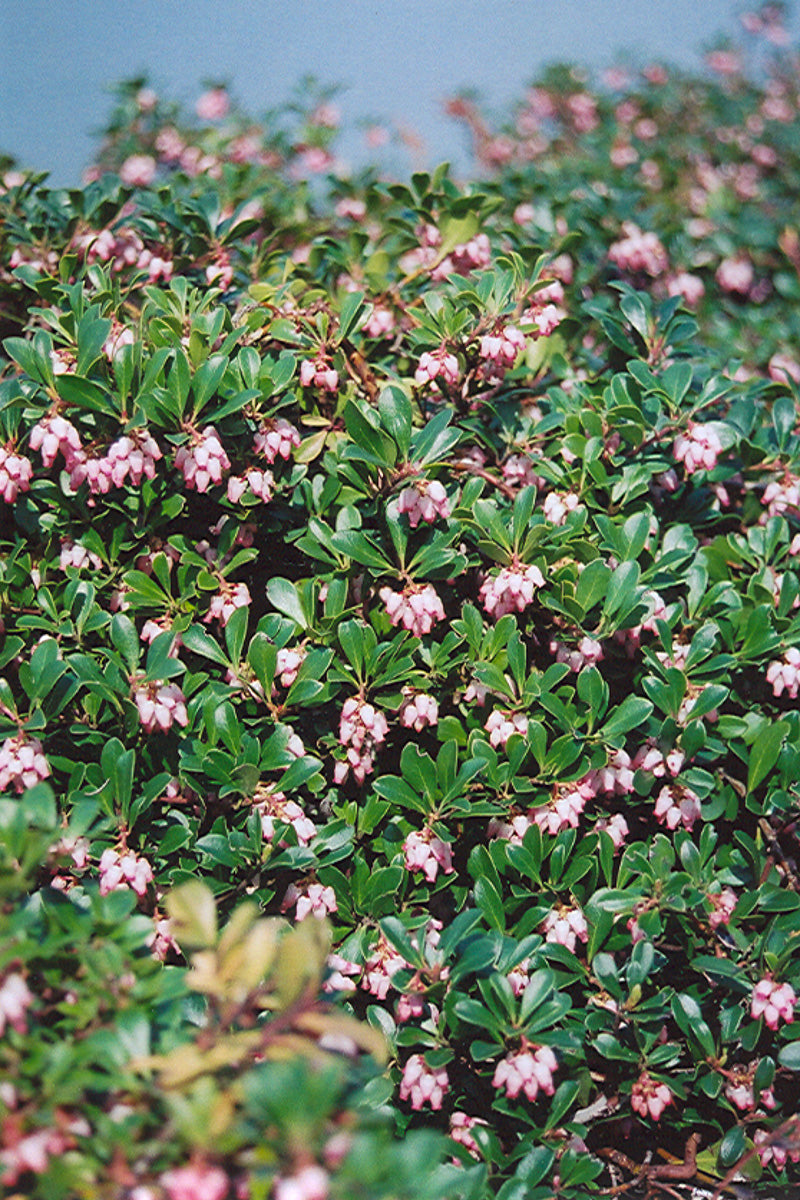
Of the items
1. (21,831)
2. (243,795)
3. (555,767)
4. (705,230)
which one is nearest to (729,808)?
(555,767)

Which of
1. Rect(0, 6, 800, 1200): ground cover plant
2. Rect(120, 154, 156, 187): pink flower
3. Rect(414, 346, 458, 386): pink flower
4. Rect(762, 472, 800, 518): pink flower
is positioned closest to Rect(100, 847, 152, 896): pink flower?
Rect(0, 6, 800, 1200): ground cover plant

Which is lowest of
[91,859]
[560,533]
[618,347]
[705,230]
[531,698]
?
[91,859]

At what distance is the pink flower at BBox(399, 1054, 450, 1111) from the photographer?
1.66m

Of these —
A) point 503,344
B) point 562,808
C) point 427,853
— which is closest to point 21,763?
point 427,853

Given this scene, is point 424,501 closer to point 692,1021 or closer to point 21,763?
point 21,763

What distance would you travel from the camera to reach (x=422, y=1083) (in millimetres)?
1659

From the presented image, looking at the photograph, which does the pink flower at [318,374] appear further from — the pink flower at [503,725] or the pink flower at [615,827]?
the pink flower at [615,827]

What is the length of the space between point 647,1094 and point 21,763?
1174 millimetres

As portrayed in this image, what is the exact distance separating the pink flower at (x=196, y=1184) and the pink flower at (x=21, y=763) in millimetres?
861

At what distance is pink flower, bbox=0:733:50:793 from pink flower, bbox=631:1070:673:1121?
1.12m

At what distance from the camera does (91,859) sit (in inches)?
71.3

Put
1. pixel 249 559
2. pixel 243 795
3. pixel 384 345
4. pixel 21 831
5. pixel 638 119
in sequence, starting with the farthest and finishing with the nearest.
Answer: pixel 638 119
pixel 384 345
pixel 249 559
pixel 243 795
pixel 21 831

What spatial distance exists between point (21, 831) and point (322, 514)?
929 mm

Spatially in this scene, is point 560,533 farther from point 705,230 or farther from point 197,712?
point 705,230
